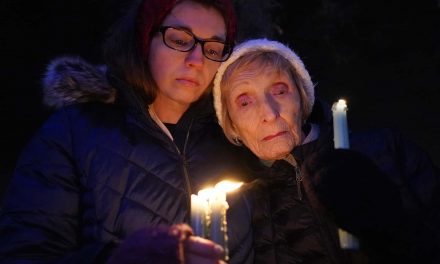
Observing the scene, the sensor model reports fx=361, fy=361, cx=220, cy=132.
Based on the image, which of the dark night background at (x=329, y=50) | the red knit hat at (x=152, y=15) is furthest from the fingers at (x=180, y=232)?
the dark night background at (x=329, y=50)

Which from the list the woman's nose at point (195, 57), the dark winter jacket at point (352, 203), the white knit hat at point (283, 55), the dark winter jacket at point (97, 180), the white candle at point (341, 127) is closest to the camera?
the white candle at point (341, 127)

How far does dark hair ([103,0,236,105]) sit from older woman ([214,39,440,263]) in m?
0.41

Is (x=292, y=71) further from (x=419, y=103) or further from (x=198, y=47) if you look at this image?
(x=419, y=103)

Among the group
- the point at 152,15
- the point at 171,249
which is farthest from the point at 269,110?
the point at 171,249

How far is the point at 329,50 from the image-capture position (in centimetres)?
1210

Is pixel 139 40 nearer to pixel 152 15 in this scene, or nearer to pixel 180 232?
pixel 152 15

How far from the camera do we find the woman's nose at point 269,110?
257cm

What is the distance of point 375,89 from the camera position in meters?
11.8

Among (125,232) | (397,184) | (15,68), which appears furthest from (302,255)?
(15,68)

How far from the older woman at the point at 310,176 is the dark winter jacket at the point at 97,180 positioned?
0.83ft

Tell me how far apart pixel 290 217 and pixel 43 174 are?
1670 mm

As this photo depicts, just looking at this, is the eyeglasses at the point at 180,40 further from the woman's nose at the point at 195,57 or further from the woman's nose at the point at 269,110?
the woman's nose at the point at 269,110

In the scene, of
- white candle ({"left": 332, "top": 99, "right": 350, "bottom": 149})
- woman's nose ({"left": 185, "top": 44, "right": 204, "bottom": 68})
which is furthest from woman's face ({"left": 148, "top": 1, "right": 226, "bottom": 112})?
white candle ({"left": 332, "top": 99, "right": 350, "bottom": 149})

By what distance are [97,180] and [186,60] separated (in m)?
1.06
